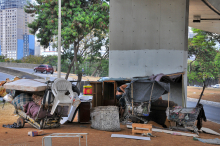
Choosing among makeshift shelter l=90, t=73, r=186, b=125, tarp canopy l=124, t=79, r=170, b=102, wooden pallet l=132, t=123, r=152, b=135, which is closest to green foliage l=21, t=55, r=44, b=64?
makeshift shelter l=90, t=73, r=186, b=125

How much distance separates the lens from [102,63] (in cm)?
4097

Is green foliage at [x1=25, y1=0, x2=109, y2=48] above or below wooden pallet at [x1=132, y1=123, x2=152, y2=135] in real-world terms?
above

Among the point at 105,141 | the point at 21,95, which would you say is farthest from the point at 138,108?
the point at 21,95

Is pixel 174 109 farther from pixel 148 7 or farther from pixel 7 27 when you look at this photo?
pixel 7 27

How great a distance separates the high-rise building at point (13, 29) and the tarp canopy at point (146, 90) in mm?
39070

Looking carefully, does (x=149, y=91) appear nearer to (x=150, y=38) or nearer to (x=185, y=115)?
(x=185, y=115)

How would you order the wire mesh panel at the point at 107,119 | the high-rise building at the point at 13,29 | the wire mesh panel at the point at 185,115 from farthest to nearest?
the high-rise building at the point at 13,29 < the wire mesh panel at the point at 185,115 < the wire mesh panel at the point at 107,119

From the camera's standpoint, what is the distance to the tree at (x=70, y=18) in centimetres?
2720

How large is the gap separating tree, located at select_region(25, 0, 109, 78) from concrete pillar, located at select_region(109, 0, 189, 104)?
13.5 m

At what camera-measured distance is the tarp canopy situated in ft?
32.7

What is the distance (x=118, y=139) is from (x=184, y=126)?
11.7 feet

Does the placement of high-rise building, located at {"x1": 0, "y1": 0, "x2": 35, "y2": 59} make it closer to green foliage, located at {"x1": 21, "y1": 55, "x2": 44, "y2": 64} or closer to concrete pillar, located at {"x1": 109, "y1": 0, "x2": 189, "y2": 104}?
green foliage, located at {"x1": 21, "y1": 55, "x2": 44, "y2": 64}

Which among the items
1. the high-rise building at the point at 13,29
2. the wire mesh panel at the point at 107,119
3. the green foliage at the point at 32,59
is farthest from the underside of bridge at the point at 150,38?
the green foliage at the point at 32,59

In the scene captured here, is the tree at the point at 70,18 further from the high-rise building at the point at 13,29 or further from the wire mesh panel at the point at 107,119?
the wire mesh panel at the point at 107,119
